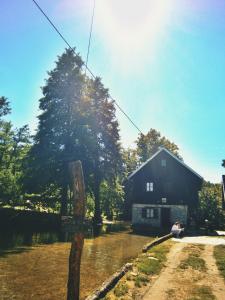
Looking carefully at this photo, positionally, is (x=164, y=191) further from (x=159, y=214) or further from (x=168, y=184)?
(x=159, y=214)

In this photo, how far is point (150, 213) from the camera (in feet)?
139

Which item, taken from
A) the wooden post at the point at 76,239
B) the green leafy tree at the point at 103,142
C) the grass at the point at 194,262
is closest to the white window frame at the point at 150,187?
the green leafy tree at the point at 103,142

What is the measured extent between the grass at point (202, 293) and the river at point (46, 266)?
3.68m

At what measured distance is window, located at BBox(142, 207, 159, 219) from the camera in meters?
42.0

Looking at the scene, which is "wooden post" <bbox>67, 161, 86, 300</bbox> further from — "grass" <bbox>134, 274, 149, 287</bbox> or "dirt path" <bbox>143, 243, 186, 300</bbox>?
"grass" <bbox>134, 274, 149, 287</bbox>

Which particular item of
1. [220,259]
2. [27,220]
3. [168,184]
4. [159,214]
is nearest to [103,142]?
[168,184]

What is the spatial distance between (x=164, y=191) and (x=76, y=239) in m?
34.7

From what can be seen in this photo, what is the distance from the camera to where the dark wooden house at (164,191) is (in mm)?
40625

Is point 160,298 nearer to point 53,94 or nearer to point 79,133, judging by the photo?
point 79,133

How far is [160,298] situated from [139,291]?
3.23ft

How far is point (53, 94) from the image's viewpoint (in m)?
36.0

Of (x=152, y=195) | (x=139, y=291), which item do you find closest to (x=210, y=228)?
(x=152, y=195)

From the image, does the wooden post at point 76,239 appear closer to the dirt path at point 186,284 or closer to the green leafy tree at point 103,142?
the dirt path at point 186,284

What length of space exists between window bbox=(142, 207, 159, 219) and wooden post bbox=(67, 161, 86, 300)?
113ft
